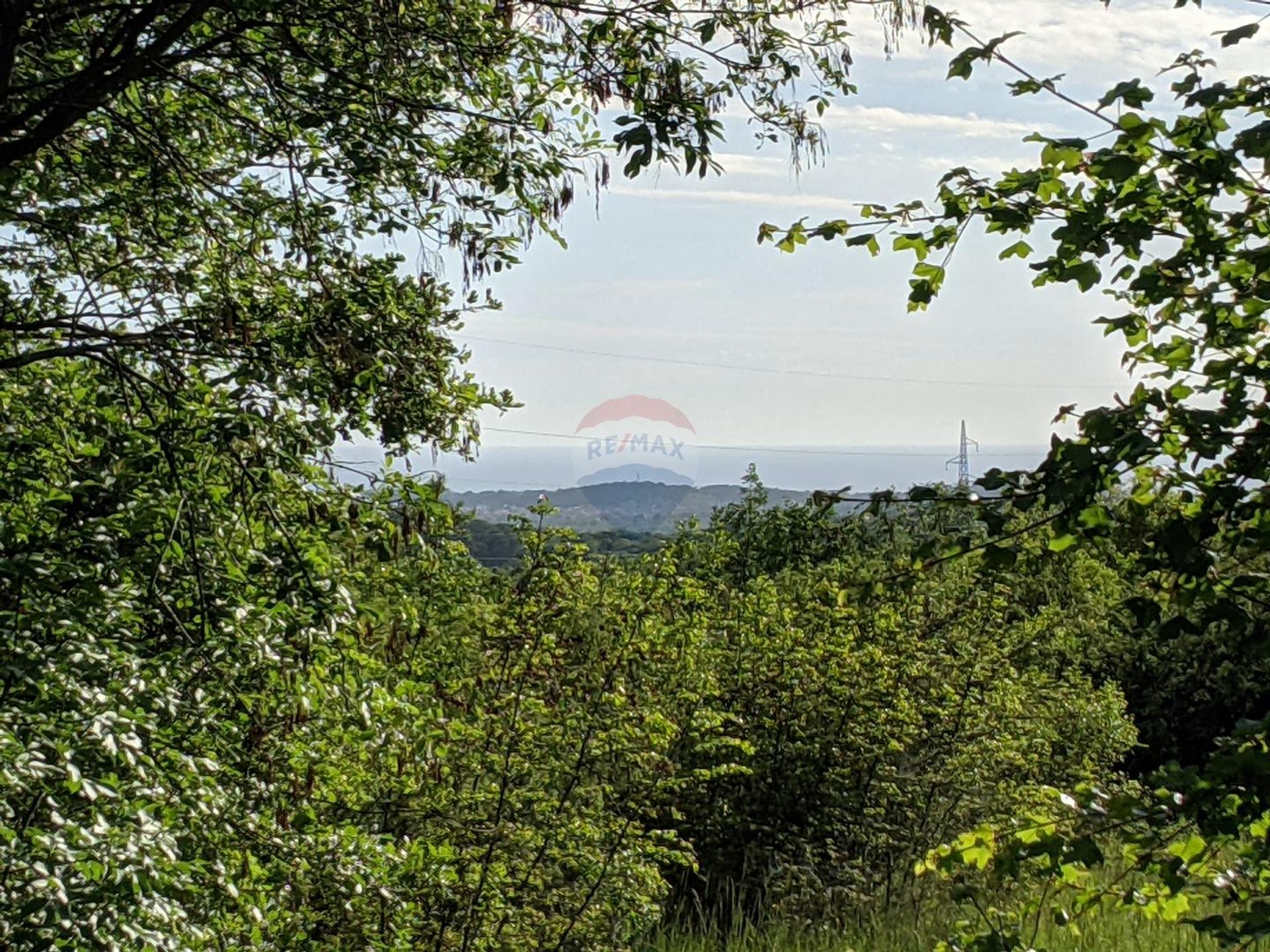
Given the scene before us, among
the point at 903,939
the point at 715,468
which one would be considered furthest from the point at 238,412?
the point at 715,468

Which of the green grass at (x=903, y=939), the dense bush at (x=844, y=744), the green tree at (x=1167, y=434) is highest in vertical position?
the green tree at (x=1167, y=434)

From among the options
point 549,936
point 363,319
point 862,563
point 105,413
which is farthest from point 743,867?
point 105,413

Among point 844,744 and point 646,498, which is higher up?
point 646,498

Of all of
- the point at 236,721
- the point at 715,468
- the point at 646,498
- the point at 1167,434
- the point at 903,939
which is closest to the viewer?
the point at 1167,434

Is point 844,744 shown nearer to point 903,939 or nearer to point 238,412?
point 903,939

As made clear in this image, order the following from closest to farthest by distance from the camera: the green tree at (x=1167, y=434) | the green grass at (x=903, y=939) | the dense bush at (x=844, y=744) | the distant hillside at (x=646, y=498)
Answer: the green tree at (x=1167, y=434) → the green grass at (x=903, y=939) → the dense bush at (x=844, y=744) → the distant hillside at (x=646, y=498)

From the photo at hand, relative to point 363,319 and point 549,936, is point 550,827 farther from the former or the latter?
point 363,319

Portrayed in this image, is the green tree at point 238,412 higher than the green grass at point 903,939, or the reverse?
the green tree at point 238,412

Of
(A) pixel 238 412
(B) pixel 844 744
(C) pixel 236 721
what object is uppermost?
(A) pixel 238 412

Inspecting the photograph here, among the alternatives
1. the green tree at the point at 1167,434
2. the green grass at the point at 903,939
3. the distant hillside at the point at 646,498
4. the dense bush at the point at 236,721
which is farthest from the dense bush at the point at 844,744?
the distant hillside at the point at 646,498

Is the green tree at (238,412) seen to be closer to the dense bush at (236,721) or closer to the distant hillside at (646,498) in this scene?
the dense bush at (236,721)

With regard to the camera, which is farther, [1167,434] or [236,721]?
[236,721]

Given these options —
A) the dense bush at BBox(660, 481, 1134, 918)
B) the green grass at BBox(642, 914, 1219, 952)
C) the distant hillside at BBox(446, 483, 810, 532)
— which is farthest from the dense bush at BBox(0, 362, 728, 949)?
the distant hillside at BBox(446, 483, 810, 532)

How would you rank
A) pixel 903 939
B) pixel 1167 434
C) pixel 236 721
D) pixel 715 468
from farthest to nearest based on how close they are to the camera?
pixel 715 468
pixel 903 939
pixel 236 721
pixel 1167 434
